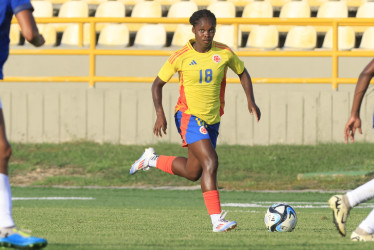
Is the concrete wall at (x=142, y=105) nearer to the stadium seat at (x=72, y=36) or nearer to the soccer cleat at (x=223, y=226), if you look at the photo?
the stadium seat at (x=72, y=36)

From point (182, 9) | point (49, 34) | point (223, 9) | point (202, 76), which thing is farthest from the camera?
point (182, 9)

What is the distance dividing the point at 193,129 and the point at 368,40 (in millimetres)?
10735

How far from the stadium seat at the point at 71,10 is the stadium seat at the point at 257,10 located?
3.47 metres

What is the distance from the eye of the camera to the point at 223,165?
17.2 metres

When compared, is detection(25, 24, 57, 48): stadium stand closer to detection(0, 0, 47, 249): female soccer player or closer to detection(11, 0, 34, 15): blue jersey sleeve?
detection(0, 0, 47, 249): female soccer player

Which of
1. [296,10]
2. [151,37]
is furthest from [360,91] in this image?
[296,10]

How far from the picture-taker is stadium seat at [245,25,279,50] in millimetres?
19500

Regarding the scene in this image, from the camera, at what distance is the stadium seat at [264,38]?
768 inches

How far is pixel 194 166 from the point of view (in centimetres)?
980

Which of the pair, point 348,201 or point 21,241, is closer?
point 21,241

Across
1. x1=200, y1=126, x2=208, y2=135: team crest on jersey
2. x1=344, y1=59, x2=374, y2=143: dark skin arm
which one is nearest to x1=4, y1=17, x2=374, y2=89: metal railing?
x1=200, y1=126, x2=208, y2=135: team crest on jersey

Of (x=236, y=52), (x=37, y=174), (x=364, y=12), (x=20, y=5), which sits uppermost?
(x=20, y=5)

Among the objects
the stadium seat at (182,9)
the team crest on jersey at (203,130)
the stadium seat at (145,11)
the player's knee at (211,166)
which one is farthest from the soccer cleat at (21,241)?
the stadium seat at (182,9)

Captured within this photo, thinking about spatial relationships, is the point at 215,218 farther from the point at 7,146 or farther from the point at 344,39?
the point at 344,39
